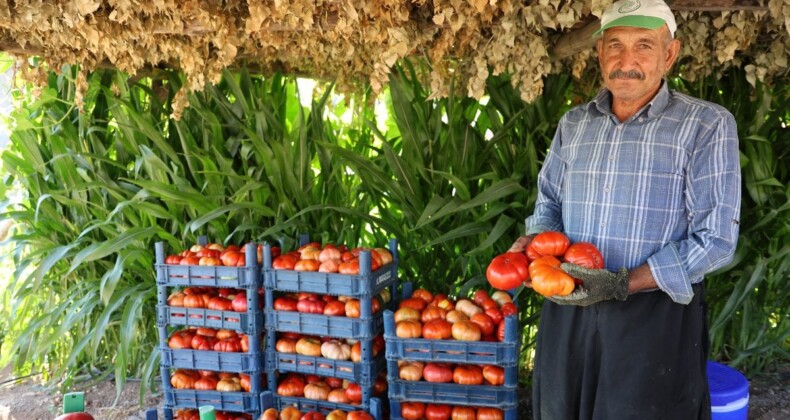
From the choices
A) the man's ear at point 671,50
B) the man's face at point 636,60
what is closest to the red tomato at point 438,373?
the man's face at point 636,60

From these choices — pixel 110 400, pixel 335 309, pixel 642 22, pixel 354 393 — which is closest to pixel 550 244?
pixel 642 22

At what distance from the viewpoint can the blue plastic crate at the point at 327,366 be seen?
2.62 metres

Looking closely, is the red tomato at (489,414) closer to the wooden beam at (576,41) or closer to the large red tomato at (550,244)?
the large red tomato at (550,244)

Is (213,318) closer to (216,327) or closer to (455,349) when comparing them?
(216,327)

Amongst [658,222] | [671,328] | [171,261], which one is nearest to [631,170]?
[658,222]

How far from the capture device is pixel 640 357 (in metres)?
1.75

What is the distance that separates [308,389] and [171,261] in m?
0.83

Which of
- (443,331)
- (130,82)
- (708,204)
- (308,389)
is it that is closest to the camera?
(708,204)

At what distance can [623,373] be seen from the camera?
1771 millimetres

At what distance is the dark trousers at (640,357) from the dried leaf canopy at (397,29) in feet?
2.78

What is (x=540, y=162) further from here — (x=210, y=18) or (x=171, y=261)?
(x=171, y=261)

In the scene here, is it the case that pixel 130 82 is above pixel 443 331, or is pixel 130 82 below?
above

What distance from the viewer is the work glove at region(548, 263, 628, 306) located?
162cm

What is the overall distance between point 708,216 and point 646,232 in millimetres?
170
